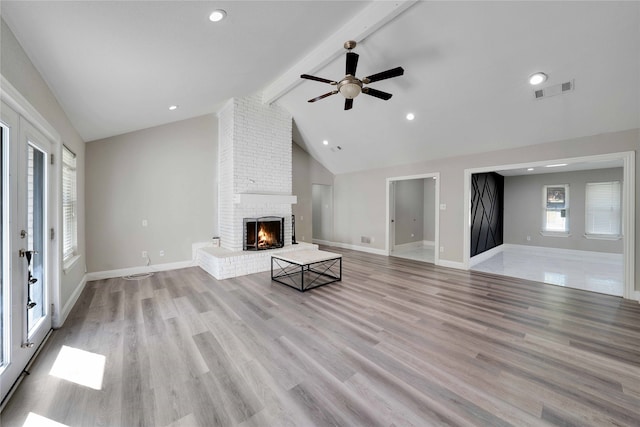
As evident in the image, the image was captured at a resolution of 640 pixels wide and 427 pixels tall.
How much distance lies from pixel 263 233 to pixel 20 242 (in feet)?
12.1

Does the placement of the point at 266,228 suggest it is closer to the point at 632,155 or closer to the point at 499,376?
the point at 499,376

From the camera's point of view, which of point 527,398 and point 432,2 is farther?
point 432,2

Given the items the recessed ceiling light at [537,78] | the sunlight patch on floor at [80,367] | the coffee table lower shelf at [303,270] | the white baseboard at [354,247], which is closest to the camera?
the sunlight patch on floor at [80,367]

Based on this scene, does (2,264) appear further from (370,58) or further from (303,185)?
(303,185)

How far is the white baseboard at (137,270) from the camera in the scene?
4.48 metres

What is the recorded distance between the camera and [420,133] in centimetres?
509

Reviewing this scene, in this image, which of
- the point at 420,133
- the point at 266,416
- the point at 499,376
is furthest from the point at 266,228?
the point at 499,376

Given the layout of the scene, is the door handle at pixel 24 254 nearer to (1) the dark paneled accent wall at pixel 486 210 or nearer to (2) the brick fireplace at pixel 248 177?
(2) the brick fireplace at pixel 248 177

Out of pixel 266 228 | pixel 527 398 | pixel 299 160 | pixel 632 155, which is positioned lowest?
pixel 527 398

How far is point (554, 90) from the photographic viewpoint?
3445 millimetres

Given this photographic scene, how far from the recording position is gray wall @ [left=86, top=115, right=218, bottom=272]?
4.50m

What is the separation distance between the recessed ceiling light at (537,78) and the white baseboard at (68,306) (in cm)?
630

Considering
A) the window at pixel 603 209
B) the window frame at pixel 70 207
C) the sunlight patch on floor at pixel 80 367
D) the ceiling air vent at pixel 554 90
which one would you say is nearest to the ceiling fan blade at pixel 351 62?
the ceiling air vent at pixel 554 90

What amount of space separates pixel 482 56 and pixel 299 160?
16.9ft
